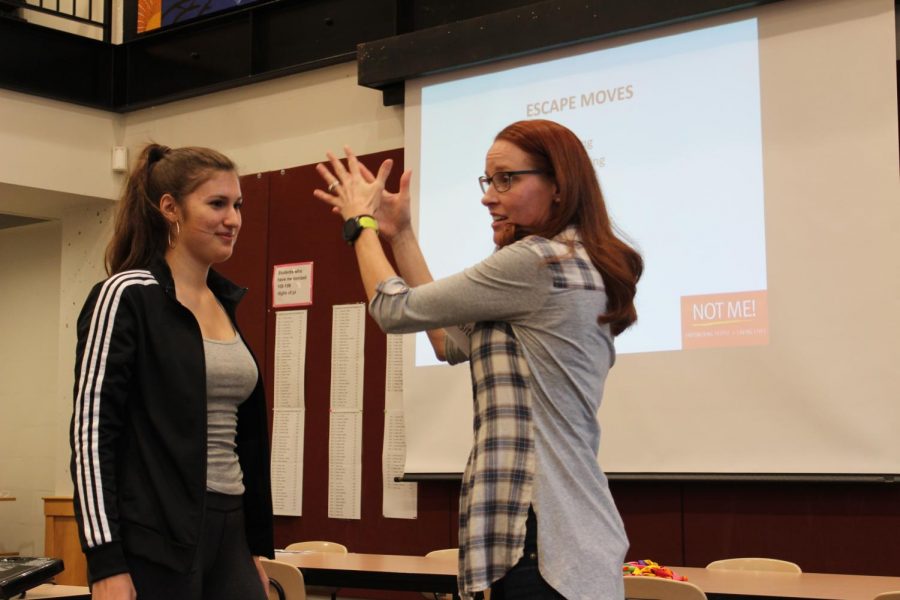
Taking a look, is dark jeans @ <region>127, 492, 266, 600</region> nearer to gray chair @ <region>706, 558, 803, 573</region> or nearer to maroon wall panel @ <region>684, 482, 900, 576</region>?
gray chair @ <region>706, 558, 803, 573</region>

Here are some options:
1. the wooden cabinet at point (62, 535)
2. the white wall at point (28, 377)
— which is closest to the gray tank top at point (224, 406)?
the wooden cabinet at point (62, 535)

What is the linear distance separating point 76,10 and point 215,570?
6.21 meters

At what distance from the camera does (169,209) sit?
215 centimetres

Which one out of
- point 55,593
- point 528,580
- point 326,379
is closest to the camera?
point 528,580

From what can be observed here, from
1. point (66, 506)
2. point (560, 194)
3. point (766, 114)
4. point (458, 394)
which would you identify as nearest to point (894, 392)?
point (766, 114)

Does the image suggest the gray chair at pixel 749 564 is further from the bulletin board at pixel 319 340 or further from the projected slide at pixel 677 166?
the bulletin board at pixel 319 340

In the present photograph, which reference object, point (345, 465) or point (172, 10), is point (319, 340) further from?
point (172, 10)

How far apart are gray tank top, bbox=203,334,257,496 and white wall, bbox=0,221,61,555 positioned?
242 inches

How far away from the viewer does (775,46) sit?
4453 millimetres

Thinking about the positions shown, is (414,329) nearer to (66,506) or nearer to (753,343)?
(753,343)

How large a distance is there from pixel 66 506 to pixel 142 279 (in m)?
5.45

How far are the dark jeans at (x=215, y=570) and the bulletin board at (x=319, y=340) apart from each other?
331 centimetres

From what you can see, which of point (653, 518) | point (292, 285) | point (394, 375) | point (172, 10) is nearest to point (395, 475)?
point (394, 375)

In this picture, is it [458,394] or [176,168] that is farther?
[458,394]
